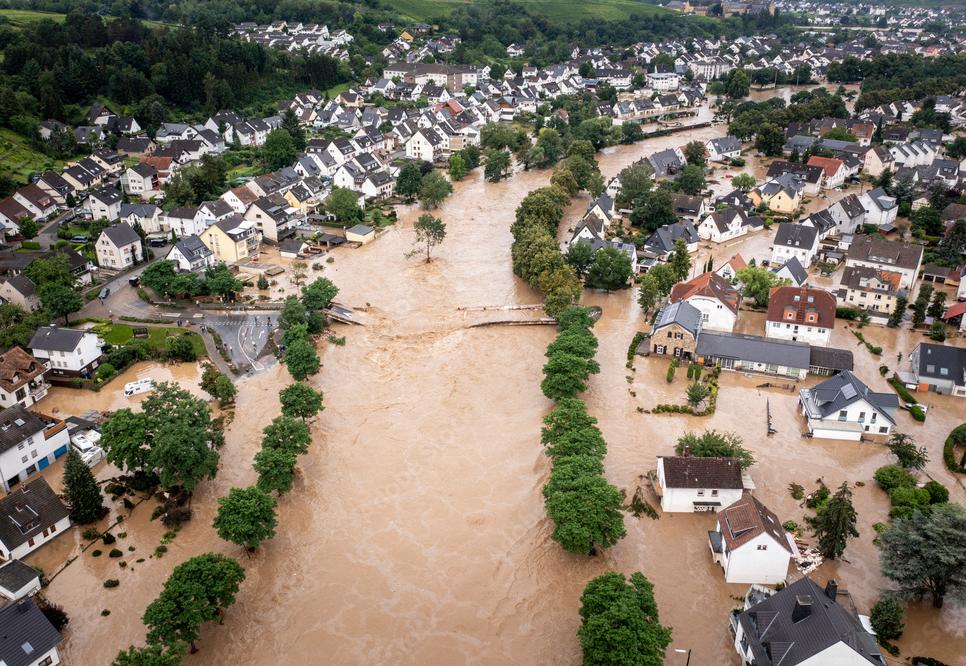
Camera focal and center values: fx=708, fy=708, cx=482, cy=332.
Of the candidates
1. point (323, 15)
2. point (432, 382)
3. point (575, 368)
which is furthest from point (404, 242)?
point (323, 15)

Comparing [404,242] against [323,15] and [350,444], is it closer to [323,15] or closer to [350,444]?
[350,444]

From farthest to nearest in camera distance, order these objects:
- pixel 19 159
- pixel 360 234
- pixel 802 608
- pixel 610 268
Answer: pixel 19 159 < pixel 360 234 < pixel 610 268 < pixel 802 608

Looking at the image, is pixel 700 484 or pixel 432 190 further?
pixel 432 190

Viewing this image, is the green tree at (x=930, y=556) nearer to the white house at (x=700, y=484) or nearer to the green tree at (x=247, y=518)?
the white house at (x=700, y=484)

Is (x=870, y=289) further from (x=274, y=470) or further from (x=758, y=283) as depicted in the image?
(x=274, y=470)

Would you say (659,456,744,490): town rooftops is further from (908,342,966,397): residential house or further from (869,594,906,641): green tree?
(908,342,966,397): residential house

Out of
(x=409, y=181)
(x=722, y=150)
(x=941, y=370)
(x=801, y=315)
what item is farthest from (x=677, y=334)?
(x=722, y=150)
